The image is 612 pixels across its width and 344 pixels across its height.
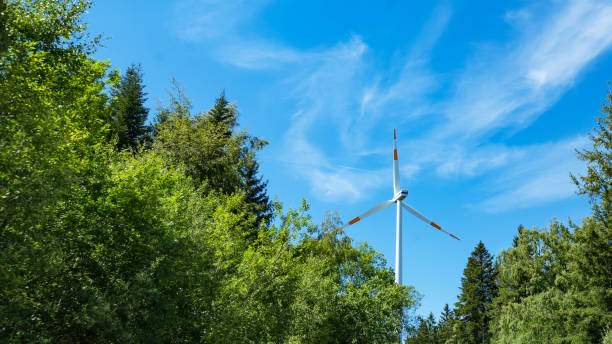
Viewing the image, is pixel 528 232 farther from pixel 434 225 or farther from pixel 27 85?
pixel 27 85

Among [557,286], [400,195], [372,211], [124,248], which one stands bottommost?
[124,248]

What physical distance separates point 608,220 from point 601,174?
10.9 feet

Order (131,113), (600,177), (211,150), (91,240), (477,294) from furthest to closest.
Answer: (477,294) < (131,113) < (211,150) < (600,177) < (91,240)

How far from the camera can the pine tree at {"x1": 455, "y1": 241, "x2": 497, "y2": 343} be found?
7344 cm

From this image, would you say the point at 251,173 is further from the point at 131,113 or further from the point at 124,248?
the point at 124,248

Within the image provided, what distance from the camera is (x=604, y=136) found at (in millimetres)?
30234

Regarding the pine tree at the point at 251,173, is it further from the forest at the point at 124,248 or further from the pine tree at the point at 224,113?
the forest at the point at 124,248

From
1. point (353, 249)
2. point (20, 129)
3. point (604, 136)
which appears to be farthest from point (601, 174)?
point (20, 129)

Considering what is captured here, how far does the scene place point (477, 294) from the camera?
76.8 meters

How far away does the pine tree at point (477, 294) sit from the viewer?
2891 inches

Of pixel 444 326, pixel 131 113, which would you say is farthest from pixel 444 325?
pixel 131 113

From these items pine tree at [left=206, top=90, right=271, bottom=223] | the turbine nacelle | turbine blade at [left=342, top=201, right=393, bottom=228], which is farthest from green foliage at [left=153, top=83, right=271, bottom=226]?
the turbine nacelle

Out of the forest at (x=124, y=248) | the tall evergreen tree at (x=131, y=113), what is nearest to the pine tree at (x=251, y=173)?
the tall evergreen tree at (x=131, y=113)

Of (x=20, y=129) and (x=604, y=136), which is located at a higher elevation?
(x=604, y=136)
